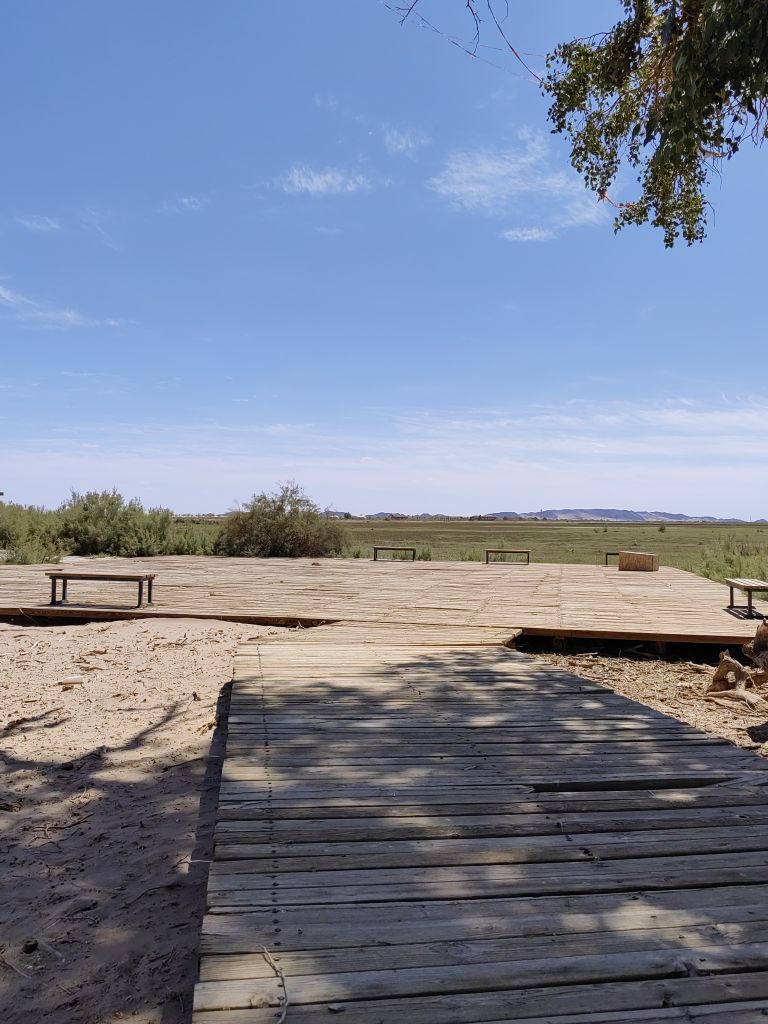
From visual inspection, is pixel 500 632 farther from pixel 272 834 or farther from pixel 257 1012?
pixel 257 1012

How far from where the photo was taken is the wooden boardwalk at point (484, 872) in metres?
1.56

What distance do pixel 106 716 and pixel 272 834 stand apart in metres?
3.24

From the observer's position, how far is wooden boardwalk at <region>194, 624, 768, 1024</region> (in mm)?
1558

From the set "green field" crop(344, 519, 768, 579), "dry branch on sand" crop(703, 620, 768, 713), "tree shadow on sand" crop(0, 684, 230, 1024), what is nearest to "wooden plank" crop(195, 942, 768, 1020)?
"tree shadow on sand" crop(0, 684, 230, 1024)

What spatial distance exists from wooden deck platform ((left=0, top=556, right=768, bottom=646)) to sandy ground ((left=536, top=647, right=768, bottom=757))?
0.29 meters

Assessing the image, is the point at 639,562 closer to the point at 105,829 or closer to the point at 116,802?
the point at 116,802

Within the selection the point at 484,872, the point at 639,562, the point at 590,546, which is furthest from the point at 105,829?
the point at 590,546

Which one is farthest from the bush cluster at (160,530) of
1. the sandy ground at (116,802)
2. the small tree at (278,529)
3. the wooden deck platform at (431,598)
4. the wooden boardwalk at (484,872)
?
the wooden boardwalk at (484,872)

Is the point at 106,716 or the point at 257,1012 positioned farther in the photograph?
the point at 106,716

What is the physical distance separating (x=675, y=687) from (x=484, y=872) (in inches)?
195

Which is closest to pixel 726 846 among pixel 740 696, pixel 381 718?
pixel 381 718

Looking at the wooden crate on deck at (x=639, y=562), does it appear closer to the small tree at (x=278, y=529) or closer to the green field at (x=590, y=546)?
the green field at (x=590, y=546)

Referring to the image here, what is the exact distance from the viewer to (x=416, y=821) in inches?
97.1

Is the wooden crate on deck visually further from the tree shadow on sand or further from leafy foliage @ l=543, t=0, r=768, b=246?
the tree shadow on sand
